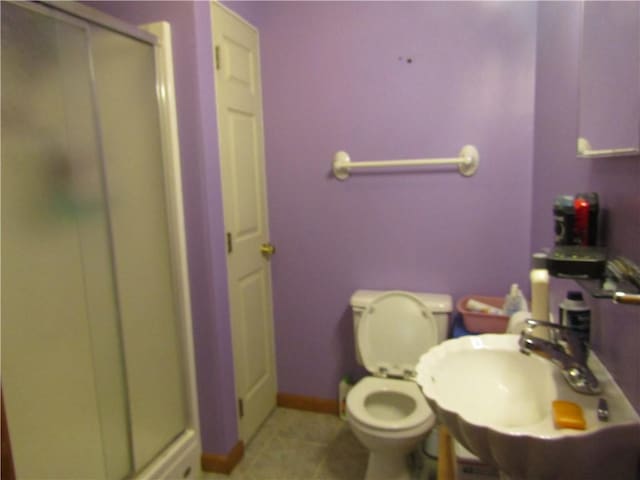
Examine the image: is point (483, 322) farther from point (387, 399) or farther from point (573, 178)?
point (573, 178)

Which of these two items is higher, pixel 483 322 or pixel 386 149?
pixel 386 149

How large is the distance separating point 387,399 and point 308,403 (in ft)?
2.08

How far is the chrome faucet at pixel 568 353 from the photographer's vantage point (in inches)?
35.5

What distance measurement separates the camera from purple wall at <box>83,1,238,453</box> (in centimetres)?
171

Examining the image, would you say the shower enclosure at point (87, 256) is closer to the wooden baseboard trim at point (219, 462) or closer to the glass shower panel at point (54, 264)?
the glass shower panel at point (54, 264)

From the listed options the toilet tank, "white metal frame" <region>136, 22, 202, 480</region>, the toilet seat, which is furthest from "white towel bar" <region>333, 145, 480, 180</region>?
the toilet seat

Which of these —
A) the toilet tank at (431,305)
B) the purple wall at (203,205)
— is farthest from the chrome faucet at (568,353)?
the purple wall at (203,205)

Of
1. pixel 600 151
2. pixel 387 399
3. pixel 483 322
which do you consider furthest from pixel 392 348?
pixel 600 151


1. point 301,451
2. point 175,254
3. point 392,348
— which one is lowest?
A: point 301,451

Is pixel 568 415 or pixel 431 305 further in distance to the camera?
pixel 431 305

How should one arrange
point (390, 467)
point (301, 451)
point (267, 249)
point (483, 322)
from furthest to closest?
point (267, 249) < point (301, 451) < point (483, 322) < point (390, 467)

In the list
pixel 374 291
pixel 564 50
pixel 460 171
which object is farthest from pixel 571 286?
pixel 374 291

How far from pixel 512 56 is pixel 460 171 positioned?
1.71 feet

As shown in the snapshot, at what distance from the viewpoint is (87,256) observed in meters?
1.43
